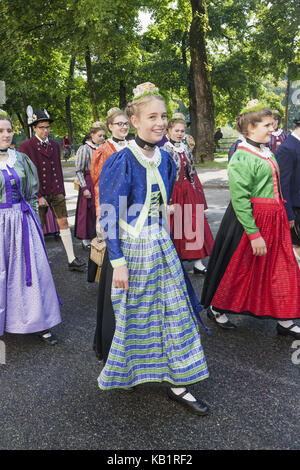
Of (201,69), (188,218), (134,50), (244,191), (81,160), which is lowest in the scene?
(188,218)

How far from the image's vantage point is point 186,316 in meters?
2.76

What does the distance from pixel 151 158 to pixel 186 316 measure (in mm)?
1031

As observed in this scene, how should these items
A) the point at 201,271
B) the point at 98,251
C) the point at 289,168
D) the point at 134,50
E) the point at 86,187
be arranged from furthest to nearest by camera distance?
1. the point at 134,50
2. the point at 86,187
3. the point at 201,271
4. the point at 98,251
5. the point at 289,168

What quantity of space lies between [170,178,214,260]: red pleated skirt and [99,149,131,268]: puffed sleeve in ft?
10.1

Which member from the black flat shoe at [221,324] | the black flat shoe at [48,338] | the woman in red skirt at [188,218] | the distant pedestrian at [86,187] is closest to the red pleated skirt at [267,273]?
the black flat shoe at [221,324]

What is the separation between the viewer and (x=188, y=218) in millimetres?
5797

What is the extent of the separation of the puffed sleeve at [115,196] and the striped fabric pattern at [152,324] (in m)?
0.11

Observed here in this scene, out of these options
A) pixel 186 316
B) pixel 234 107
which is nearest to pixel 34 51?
pixel 186 316

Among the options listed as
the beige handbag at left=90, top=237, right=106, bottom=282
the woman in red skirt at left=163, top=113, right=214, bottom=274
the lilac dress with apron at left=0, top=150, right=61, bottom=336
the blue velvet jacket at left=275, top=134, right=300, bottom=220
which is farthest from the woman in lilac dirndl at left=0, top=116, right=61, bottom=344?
the blue velvet jacket at left=275, top=134, right=300, bottom=220

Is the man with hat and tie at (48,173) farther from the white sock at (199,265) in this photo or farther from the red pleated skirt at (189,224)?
the white sock at (199,265)

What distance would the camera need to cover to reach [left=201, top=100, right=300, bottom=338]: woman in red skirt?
3.49 m

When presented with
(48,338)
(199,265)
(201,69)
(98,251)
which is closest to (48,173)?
(98,251)

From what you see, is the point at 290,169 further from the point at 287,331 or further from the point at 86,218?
the point at 86,218

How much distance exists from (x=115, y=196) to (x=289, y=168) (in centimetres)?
212
